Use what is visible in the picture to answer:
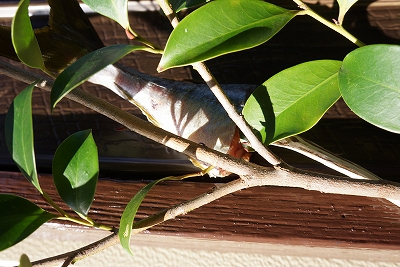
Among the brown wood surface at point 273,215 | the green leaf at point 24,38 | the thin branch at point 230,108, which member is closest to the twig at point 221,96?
the thin branch at point 230,108

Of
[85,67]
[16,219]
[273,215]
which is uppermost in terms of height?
[85,67]

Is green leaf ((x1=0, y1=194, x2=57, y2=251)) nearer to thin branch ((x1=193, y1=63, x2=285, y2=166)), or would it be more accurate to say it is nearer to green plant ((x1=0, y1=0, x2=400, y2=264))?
green plant ((x1=0, y1=0, x2=400, y2=264))

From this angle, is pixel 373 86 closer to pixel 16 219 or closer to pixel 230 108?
pixel 230 108

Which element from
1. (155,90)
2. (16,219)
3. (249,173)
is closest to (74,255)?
(16,219)

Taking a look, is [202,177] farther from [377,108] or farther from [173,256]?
[377,108]

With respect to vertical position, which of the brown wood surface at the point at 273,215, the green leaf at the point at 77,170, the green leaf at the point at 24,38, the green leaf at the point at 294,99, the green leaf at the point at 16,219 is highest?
the green leaf at the point at 24,38

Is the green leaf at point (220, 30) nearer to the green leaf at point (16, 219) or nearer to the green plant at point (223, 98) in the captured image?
the green plant at point (223, 98)

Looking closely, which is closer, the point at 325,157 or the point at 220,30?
the point at 220,30
